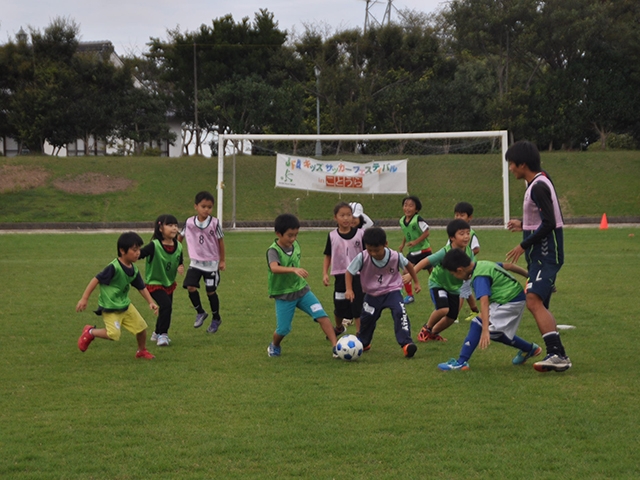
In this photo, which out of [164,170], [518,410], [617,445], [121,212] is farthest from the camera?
[164,170]

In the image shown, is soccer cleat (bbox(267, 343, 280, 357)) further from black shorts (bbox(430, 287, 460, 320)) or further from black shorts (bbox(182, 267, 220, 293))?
black shorts (bbox(182, 267, 220, 293))

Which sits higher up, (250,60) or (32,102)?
(250,60)

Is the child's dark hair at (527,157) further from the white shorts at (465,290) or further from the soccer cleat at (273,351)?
the soccer cleat at (273,351)

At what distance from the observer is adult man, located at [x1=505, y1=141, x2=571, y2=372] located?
6.08 meters

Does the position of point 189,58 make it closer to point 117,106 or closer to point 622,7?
point 117,106

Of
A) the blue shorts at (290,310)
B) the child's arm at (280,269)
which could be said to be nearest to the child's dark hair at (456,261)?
the child's arm at (280,269)

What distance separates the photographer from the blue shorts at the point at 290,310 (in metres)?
7.15

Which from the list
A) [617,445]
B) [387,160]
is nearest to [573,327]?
[617,445]

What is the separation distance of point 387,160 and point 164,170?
12.0 m

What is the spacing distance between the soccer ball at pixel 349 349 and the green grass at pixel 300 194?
2064cm

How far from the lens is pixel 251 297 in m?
11.3

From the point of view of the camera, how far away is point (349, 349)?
6.82m

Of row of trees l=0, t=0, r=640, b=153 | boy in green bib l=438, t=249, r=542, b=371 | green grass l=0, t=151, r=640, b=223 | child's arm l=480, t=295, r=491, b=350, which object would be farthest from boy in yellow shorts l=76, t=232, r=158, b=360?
row of trees l=0, t=0, r=640, b=153

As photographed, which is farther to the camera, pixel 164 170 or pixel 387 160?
pixel 164 170
